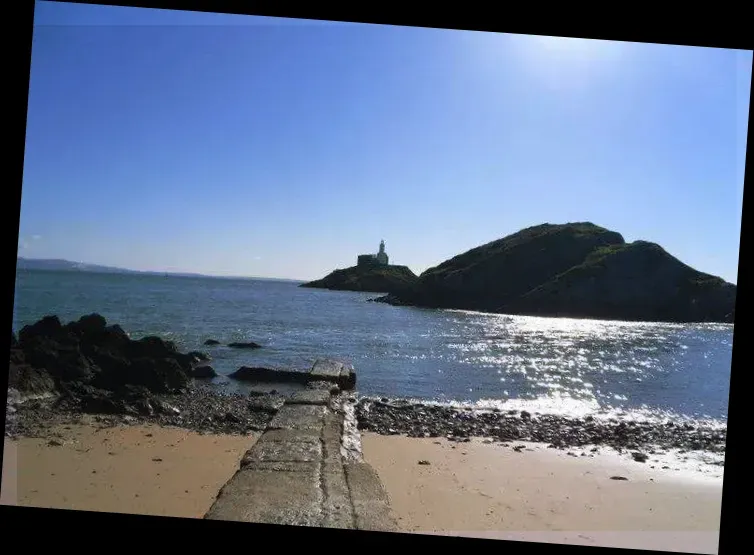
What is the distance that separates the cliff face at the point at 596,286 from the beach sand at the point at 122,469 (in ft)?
88.2

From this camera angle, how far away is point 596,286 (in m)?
38.1

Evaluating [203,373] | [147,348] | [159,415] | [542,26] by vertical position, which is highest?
[542,26]

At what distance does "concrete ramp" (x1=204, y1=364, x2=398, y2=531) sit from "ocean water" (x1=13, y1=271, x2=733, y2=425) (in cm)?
211

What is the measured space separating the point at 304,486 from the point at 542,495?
113 inches

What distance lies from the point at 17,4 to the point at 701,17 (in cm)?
215

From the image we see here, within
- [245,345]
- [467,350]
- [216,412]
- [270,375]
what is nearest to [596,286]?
[467,350]

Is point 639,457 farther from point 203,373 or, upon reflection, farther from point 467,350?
point 467,350

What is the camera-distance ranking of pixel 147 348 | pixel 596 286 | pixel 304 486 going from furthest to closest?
pixel 596 286
pixel 147 348
pixel 304 486

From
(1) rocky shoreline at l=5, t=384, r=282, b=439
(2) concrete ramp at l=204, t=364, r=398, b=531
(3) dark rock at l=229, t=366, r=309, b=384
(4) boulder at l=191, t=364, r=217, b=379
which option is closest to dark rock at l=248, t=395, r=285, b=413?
(1) rocky shoreline at l=5, t=384, r=282, b=439

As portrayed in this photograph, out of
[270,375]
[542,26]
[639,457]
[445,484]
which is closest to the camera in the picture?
[542,26]

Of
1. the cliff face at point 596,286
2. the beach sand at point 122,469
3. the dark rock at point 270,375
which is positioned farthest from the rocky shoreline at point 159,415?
the cliff face at point 596,286

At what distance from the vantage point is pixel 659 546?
4.28 metres

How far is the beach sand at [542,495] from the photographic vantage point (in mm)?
4648

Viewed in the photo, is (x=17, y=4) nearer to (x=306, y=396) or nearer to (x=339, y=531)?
(x=339, y=531)
